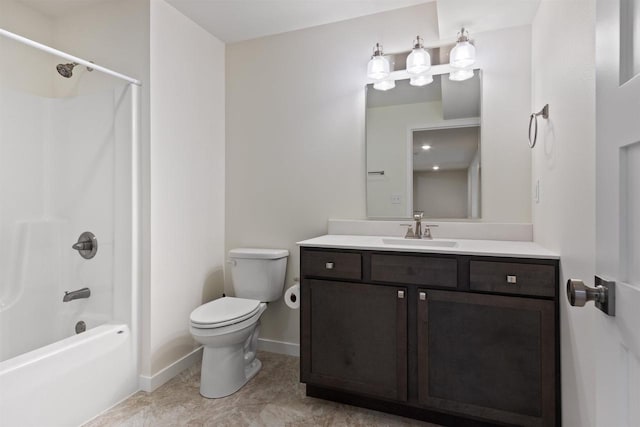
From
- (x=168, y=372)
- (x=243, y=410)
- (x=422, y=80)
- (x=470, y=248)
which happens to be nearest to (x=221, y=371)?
(x=243, y=410)

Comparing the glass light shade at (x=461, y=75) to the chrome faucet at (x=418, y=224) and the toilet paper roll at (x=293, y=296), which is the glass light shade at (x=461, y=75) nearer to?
the chrome faucet at (x=418, y=224)

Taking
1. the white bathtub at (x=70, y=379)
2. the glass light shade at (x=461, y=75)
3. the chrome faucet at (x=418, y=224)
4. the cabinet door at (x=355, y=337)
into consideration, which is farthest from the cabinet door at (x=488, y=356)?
the white bathtub at (x=70, y=379)

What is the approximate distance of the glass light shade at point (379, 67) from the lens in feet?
7.16

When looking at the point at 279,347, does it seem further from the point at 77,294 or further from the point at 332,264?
the point at 77,294

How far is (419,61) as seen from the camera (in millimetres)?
2096

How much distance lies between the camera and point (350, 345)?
1782mm

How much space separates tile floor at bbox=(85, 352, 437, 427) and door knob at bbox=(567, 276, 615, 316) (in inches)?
54.1

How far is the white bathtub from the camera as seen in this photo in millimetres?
1455

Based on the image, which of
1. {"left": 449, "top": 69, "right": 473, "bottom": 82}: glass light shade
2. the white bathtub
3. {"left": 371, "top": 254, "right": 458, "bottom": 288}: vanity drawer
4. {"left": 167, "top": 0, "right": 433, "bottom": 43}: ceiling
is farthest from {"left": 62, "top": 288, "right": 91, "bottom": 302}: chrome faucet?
{"left": 449, "top": 69, "right": 473, "bottom": 82}: glass light shade

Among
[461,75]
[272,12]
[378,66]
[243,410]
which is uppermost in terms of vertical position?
[272,12]

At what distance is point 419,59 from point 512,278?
54.8 inches

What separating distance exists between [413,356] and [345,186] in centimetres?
118

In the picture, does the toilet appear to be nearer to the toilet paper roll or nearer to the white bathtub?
the toilet paper roll

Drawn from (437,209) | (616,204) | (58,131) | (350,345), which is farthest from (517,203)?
(58,131)
